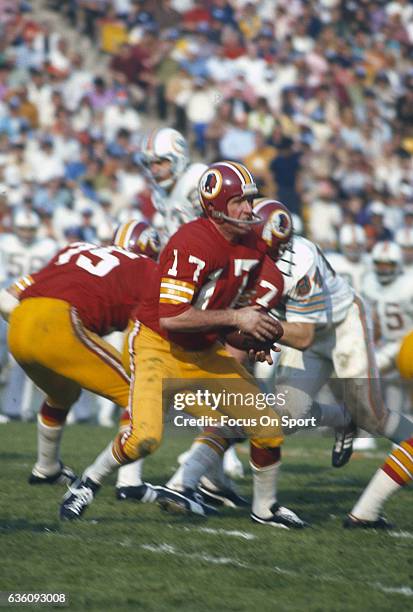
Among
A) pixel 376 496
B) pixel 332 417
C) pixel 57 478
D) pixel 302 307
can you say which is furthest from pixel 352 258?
pixel 376 496

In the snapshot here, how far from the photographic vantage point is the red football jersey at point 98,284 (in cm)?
607

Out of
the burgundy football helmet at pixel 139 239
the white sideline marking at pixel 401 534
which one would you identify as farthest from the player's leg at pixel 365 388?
the burgundy football helmet at pixel 139 239

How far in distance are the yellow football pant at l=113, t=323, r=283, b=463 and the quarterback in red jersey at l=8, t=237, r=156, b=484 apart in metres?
0.34

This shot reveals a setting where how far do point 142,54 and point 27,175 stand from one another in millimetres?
3020

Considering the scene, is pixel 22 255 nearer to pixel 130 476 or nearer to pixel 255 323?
pixel 130 476

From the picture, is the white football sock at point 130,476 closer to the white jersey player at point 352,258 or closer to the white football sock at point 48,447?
the white football sock at point 48,447

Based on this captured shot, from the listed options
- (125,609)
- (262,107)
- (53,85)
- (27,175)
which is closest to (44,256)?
(27,175)

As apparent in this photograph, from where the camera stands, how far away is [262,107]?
1622 cm

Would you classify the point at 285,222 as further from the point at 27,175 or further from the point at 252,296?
the point at 27,175

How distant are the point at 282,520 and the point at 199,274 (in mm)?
1249

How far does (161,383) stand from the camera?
18.2ft

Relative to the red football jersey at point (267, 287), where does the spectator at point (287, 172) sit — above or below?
below

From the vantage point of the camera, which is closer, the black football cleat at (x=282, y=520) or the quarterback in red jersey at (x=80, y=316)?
the black football cleat at (x=282, y=520)

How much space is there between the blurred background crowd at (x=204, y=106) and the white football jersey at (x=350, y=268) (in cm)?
213
